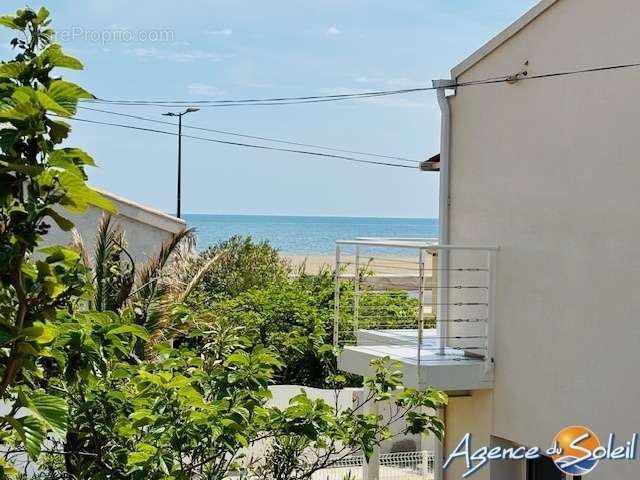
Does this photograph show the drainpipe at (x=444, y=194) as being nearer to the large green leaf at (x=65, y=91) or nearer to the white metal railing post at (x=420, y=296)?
the white metal railing post at (x=420, y=296)

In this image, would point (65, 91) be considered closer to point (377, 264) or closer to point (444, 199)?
point (444, 199)

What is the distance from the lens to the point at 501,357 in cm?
987

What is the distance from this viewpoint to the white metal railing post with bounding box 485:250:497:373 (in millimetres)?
9953

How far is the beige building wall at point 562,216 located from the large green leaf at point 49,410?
619cm

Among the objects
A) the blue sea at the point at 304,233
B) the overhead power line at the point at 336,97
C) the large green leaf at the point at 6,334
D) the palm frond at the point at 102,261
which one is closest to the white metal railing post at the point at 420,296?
the overhead power line at the point at 336,97

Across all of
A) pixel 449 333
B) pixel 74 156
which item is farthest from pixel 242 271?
pixel 74 156

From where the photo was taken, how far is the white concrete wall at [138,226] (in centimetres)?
1749

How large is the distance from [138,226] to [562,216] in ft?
35.2

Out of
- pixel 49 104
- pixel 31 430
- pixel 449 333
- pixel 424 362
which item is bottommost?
pixel 424 362

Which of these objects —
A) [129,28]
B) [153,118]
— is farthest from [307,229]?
[129,28]

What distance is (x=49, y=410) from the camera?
9.98 feet

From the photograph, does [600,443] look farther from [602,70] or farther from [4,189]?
[4,189]

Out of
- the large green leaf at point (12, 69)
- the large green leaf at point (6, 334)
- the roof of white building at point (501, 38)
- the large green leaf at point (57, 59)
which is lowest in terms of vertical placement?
the large green leaf at point (6, 334)

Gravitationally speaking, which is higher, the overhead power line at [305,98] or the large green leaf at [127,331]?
the overhead power line at [305,98]
